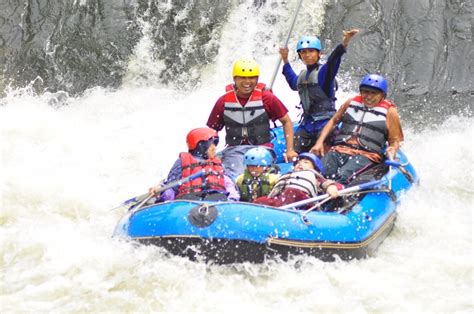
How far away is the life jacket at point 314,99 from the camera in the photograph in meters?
6.54

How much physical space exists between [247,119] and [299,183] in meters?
1.12

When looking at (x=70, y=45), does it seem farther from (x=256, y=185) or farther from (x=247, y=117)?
(x=256, y=185)

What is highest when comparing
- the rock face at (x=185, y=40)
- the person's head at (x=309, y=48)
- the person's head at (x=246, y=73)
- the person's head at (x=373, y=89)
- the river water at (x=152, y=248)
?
the rock face at (x=185, y=40)

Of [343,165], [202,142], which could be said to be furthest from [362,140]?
[202,142]

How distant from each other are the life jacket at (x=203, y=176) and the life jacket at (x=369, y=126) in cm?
131

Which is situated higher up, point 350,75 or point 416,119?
point 350,75

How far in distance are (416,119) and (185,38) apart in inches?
153

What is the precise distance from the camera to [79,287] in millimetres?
4957

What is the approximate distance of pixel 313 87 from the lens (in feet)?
21.5

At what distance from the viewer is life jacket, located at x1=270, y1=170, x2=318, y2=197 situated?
541 cm

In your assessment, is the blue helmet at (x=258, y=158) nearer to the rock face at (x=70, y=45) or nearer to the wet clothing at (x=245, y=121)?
the wet clothing at (x=245, y=121)

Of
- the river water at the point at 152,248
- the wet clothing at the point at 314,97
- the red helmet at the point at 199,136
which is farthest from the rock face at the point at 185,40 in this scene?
the red helmet at the point at 199,136

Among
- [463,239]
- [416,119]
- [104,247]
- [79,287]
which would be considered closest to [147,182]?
[104,247]

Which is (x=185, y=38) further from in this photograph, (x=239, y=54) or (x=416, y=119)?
(x=416, y=119)
